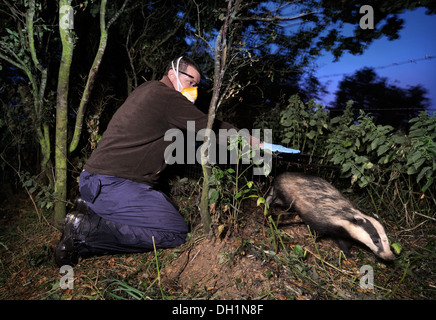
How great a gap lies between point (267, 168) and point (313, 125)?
6.53ft

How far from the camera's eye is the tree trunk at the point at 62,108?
9.87 feet

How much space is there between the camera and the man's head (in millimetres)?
2977

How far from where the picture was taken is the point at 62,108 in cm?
321

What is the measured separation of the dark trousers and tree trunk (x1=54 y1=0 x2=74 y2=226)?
83 centimetres

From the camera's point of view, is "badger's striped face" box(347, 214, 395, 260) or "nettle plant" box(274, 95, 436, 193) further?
"nettle plant" box(274, 95, 436, 193)

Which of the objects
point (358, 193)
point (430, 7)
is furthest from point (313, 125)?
point (430, 7)

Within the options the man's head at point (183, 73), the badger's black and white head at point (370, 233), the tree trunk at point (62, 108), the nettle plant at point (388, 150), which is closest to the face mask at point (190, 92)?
the man's head at point (183, 73)

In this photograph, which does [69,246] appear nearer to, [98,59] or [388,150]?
→ [98,59]

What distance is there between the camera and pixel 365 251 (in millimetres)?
A: 2875

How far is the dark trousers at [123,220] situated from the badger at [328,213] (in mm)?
1397

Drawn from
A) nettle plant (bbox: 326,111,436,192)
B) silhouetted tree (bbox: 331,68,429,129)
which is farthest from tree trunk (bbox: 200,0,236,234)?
silhouetted tree (bbox: 331,68,429,129)

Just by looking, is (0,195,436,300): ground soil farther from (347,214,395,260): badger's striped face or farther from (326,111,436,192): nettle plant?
(326,111,436,192): nettle plant

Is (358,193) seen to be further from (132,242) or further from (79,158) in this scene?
(79,158)

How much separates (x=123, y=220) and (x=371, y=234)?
9.29ft
